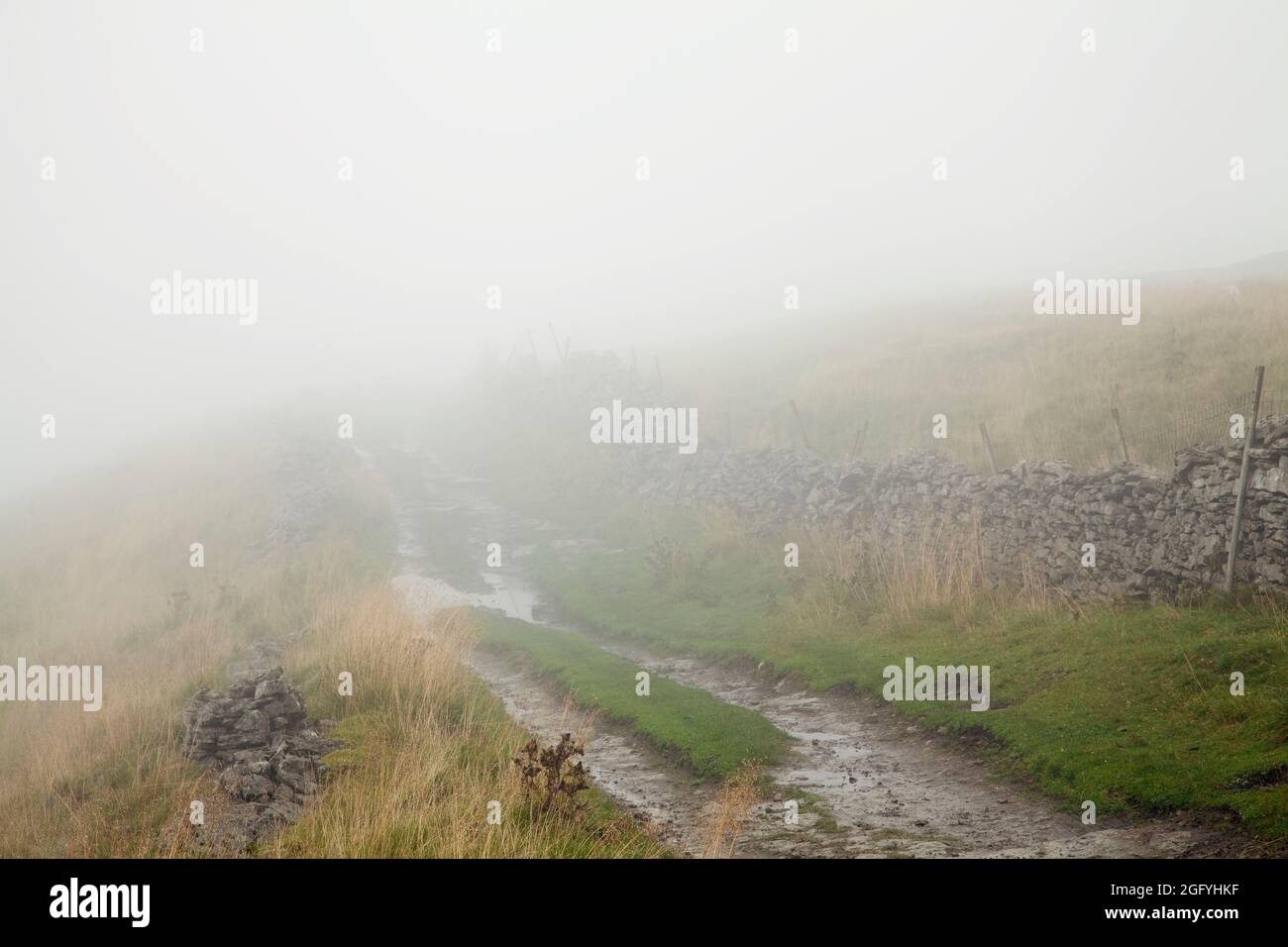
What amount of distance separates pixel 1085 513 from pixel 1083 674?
4.88 meters

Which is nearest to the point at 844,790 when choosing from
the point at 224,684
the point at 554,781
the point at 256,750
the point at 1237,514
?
the point at 554,781

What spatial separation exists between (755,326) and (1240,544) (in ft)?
189

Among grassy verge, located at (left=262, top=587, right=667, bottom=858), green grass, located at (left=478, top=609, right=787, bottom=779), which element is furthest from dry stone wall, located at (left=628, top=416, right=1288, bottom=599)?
grassy verge, located at (left=262, top=587, right=667, bottom=858)

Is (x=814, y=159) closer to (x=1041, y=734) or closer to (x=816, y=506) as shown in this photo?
(x=816, y=506)

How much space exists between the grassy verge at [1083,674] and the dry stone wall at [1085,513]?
1.00 metres

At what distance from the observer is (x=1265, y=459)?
13.1 metres

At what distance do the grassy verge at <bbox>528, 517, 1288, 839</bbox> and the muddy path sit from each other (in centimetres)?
48

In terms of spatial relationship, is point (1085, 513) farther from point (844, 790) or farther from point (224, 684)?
point (224, 684)

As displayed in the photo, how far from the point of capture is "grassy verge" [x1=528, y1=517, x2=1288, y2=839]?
28.8ft

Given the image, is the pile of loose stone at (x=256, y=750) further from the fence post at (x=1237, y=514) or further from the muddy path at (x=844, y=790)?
the fence post at (x=1237, y=514)

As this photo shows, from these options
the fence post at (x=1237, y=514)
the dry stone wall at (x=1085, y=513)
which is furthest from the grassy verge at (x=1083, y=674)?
the dry stone wall at (x=1085, y=513)

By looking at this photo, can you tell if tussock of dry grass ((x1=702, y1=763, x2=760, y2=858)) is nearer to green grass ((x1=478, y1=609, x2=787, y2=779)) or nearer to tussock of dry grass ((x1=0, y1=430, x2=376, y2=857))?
green grass ((x1=478, y1=609, x2=787, y2=779))
